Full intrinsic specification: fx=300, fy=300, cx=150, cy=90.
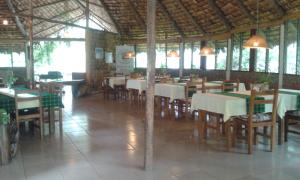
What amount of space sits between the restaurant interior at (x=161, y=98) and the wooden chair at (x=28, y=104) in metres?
0.02

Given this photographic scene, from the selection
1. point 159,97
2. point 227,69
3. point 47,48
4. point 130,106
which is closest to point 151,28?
point 159,97

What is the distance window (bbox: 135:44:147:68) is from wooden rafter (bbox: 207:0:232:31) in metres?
4.88

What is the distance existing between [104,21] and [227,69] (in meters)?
6.80

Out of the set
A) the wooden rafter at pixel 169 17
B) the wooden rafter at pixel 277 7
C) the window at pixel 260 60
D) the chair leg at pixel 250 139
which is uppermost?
the wooden rafter at pixel 169 17

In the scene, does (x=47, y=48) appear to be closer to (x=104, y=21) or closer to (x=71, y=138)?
(x=104, y=21)

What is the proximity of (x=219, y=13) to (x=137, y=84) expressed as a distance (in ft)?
10.9

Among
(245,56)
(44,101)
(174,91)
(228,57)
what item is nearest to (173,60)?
(228,57)

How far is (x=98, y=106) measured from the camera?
29.9 ft

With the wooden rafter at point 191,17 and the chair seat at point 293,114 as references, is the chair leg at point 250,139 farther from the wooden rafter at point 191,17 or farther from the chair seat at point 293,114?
the wooden rafter at point 191,17

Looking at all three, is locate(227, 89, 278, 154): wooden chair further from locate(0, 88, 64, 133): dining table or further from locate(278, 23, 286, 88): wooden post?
locate(0, 88, 64, 133): dining table

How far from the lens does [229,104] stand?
4496 mm

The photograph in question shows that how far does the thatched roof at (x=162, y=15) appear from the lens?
8103 mm

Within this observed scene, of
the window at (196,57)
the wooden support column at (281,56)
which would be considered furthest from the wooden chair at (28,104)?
the window at (196,57)

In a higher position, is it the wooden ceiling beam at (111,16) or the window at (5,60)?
the wooden ceiling beam at (111,16)
